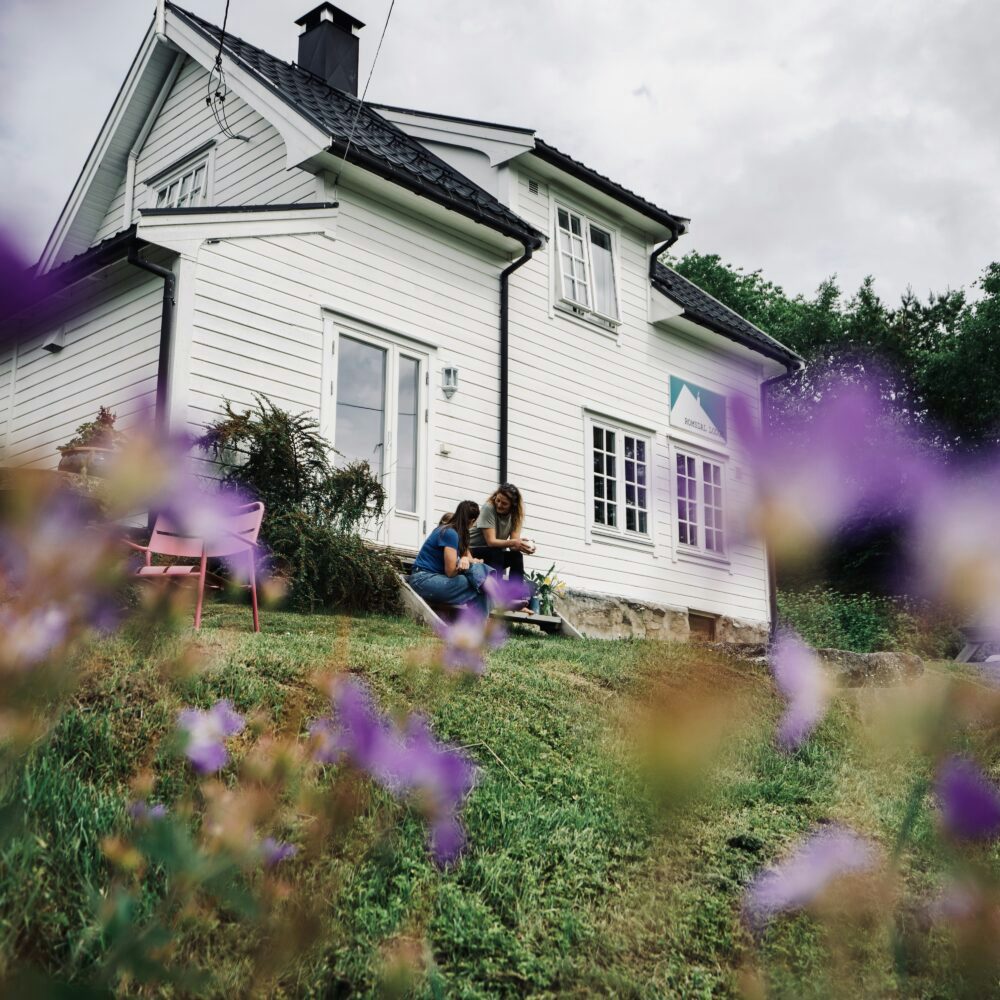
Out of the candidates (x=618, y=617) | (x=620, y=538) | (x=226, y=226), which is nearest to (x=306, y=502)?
(x=226, y=226)

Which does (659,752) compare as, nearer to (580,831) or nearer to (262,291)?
(580,831)

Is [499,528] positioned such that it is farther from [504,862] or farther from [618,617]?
[504,862]

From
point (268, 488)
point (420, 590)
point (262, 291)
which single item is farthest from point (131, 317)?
point (420, 590)

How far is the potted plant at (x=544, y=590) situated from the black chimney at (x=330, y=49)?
623 centimetres

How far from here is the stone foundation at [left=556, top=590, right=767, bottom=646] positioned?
10.5 m

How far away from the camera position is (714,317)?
13695 mm

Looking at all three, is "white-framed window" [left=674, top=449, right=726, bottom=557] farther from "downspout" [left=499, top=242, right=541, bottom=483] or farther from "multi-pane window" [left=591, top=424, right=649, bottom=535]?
"multi-pane window" [left=591, top=424, right=649, bottom=535]

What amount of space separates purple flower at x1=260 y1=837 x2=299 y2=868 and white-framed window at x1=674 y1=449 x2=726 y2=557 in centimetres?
66

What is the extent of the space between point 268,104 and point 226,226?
157cm

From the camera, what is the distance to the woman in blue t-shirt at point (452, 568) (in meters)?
7.78

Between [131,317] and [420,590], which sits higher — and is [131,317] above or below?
above

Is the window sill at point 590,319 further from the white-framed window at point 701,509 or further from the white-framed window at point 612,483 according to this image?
the white-framed window at point 701,509

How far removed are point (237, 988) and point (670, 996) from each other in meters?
1.04

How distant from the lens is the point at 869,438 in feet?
1.98
